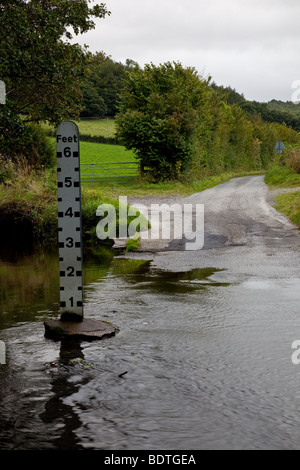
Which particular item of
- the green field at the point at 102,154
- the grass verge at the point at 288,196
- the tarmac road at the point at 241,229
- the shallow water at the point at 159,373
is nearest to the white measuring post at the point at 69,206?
the shallow water at the point at 159,373

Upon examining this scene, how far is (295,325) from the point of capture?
20.1ft

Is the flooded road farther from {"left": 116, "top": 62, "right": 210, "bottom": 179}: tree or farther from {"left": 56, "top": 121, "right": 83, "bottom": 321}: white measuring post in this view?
{"left": 116, "top": 62, "right": 210, "bottom": 179}: tree

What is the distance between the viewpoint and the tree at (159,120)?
34156 millimetres

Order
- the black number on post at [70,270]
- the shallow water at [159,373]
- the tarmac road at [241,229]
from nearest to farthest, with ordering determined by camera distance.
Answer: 1. the shallow water at [159,373]
2. the black number on post at [70,270]
3. the tarmac road at [241,229]

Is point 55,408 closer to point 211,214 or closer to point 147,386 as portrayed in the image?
point 147,386

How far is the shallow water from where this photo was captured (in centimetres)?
351

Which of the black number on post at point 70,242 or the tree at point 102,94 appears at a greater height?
the tree at point 102,94

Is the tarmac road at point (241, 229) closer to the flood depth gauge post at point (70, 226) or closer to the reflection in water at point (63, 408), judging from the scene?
the flood depth gauge post at point (70, 226)

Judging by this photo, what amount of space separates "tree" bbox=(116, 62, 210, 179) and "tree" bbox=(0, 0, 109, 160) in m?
12.4

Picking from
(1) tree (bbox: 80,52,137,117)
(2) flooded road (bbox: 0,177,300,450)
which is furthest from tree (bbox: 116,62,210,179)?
(1) tree (bbox: 80,52,137,117)

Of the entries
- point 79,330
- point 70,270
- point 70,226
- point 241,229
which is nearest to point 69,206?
point 70,226

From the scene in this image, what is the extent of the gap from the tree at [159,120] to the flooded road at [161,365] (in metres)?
25.3

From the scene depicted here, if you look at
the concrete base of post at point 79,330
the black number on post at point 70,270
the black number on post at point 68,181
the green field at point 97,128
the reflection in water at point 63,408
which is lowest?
the reflection in water at point 63,408

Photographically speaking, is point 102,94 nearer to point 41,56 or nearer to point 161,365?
point 41,56
